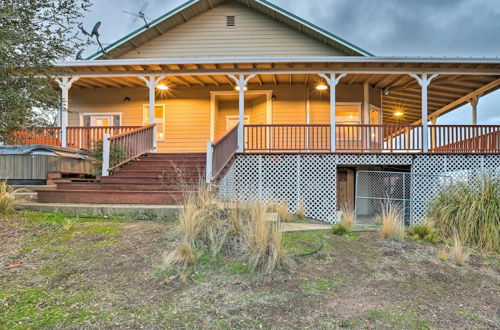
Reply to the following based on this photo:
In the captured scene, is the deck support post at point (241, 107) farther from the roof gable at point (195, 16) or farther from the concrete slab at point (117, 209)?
the concrete slab at point (117, 209)

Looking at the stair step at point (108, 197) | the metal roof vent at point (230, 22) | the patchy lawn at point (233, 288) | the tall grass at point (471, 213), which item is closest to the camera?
the patchy lawn at point (233, 288)

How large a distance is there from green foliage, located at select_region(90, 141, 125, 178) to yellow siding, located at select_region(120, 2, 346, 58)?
5.67 metres

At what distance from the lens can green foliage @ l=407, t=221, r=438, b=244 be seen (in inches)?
220

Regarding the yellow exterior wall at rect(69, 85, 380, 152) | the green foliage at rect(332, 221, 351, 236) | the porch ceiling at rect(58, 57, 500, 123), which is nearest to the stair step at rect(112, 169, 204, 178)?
the porch ceiling at rect(58, 57, 500, 123)

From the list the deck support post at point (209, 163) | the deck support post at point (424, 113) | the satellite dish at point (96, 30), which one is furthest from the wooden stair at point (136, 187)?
the deck support post at point (424, 113)

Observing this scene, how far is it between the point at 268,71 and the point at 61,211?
7366 millimetres

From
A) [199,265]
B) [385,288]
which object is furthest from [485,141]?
[199,265]

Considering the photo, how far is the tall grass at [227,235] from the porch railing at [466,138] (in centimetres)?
876

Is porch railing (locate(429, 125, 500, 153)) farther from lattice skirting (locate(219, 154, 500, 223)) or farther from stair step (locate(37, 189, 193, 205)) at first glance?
stair step (locate(37, 189, 193, 205))

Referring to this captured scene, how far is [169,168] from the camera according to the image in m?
9.38

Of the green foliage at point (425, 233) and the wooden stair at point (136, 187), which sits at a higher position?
the wooden stair at point (136, 187)

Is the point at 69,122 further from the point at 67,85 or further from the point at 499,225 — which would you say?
the point at 499,225

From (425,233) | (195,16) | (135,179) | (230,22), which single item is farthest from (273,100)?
(425,233)

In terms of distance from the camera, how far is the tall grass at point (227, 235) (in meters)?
4.01
